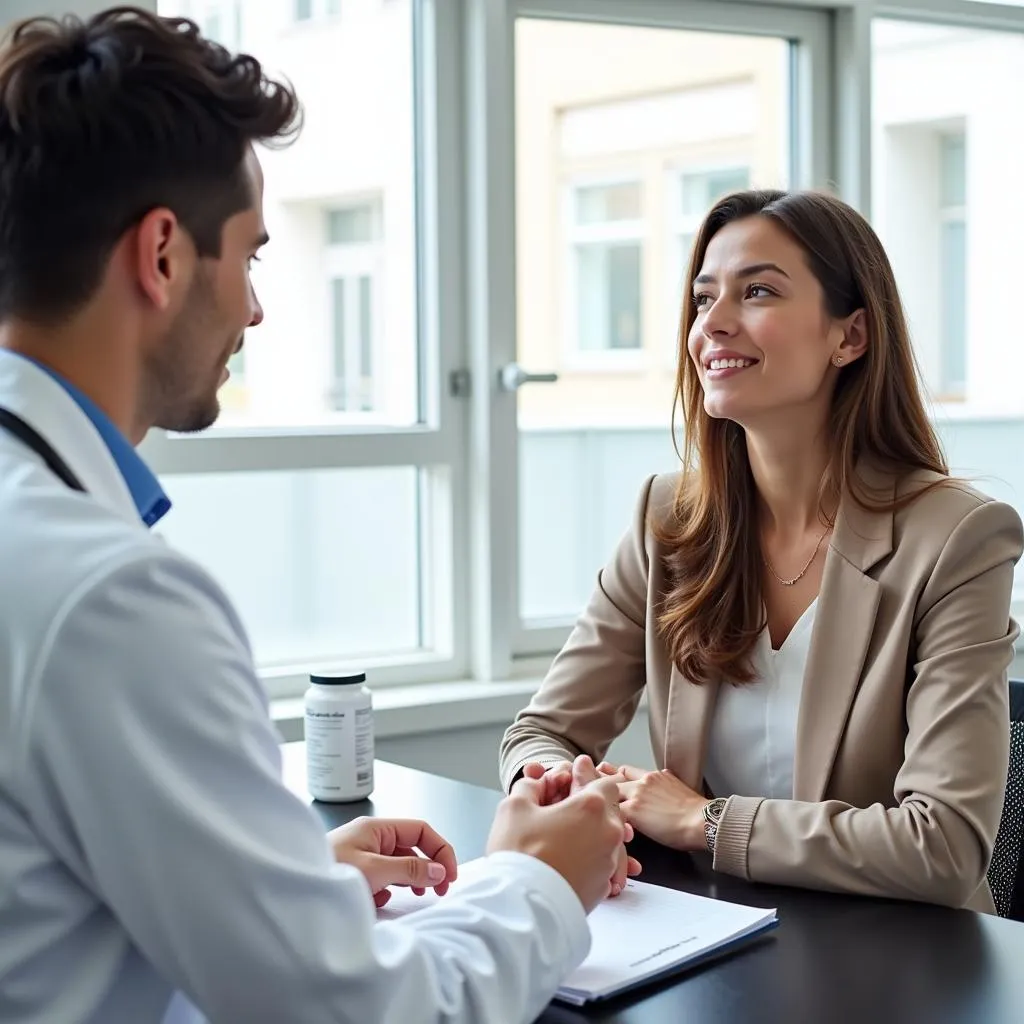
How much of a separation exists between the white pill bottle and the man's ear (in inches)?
35.0

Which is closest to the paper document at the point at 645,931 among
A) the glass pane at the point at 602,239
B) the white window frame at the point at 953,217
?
the glass pane at the point at 602,239

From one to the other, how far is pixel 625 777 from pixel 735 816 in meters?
0.22

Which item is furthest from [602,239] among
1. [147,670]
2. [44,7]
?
[147,670]

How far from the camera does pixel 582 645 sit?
2045 millimetres

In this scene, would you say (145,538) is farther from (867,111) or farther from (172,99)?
(867,111)

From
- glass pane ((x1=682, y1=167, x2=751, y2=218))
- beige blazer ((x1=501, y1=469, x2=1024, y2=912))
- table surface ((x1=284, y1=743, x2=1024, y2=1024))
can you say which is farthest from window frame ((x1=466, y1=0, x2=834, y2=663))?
table surface ((x1=284, y1=743, x2=1024, y2=1024))

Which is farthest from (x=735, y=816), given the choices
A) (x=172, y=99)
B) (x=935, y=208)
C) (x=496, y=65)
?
(x=935, y=208)

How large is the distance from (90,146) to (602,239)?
250 centimetres

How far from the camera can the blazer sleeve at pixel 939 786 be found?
151 centimetres

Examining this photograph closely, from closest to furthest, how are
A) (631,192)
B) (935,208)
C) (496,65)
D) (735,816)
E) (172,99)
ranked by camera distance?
(172,99) → (735,816) → (496,65) → (631,192) → (935,208)

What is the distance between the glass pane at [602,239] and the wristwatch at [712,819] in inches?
64.8

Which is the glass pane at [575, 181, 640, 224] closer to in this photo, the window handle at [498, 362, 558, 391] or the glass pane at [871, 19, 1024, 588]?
the window handle at [498, 362, 558, 391]

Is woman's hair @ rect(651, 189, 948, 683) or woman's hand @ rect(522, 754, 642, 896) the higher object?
woman's hair @ rect(651, 189, 948, 683)

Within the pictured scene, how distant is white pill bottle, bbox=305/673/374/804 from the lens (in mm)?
1766
